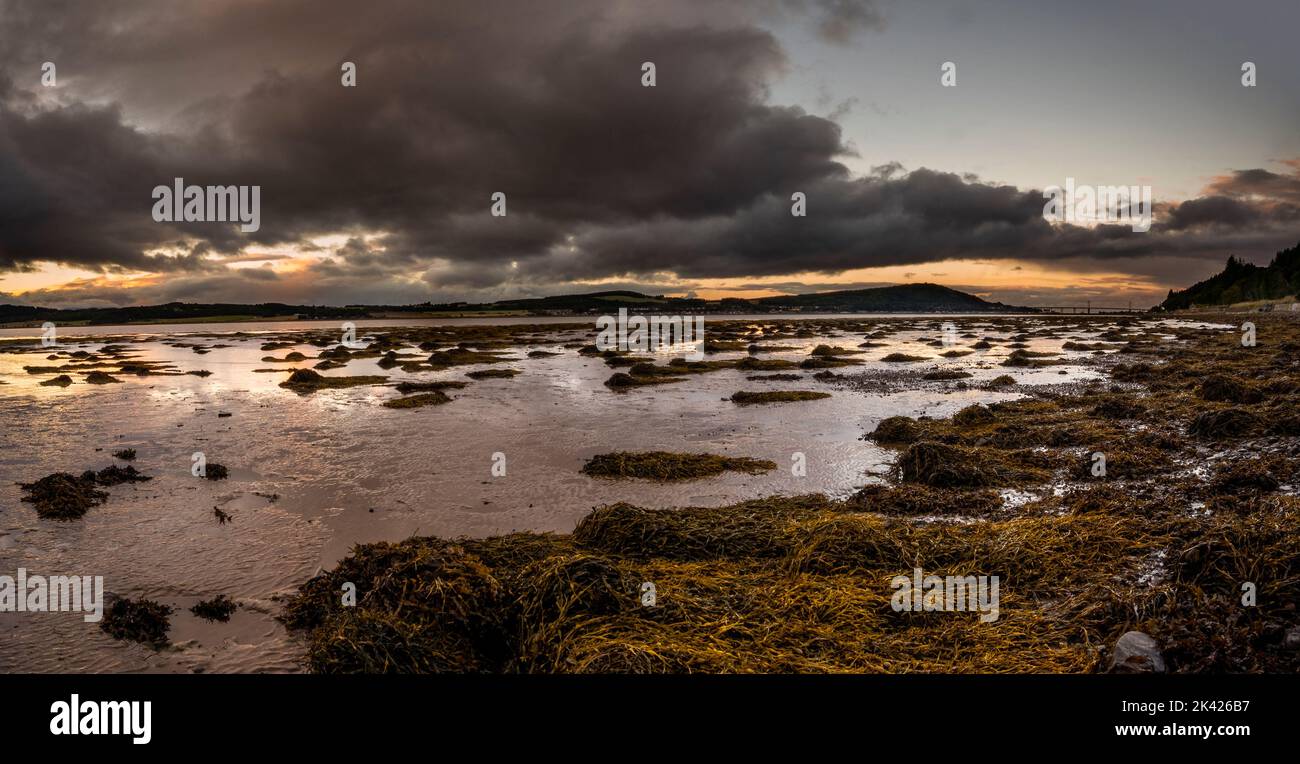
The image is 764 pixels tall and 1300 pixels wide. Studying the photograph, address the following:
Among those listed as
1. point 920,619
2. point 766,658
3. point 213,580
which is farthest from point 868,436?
point 213,580

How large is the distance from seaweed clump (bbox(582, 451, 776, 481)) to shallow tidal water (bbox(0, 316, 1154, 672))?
43cm

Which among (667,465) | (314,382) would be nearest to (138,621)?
(667,465)

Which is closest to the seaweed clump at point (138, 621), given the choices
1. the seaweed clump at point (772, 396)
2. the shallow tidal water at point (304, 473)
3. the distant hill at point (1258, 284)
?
the shallow tidal water at point (304, 473)

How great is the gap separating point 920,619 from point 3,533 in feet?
37.2

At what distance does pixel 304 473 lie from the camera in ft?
34.7

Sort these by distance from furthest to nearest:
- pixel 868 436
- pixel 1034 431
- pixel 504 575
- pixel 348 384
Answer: pixel 348 384 < pixel 868 436 < pixel 1034 431 < pixel 504 575

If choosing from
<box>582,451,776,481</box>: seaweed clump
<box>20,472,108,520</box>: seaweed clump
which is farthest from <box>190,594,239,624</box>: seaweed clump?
<box>582,451,776,481</box>: seaweed clump

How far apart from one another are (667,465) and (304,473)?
673 centimetres

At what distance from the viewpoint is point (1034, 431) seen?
39.9 feet

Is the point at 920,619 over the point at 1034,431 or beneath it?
beneath

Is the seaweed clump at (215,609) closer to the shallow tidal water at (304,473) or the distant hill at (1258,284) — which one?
the shallow tidal water at (304,473)

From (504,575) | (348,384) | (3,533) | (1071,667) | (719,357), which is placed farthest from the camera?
(719,357)

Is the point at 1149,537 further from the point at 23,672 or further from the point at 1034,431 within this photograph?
the point at 23,672

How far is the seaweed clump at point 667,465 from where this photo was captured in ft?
34.2
